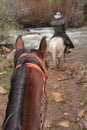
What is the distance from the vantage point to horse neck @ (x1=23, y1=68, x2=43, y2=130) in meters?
1.75

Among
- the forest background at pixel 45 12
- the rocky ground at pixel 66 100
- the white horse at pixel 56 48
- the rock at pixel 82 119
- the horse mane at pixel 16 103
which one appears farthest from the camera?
the forest background at pixel 45 12

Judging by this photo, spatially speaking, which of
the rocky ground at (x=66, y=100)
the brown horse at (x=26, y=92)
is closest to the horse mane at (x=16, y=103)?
the brown horse at (x=26, y=92)

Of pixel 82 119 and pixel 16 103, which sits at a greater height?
pixel 16 103

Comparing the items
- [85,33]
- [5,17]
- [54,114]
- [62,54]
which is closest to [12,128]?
[54,114]

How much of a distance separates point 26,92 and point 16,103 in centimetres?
13

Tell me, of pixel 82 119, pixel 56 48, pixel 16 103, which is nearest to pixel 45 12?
pixel 56 48

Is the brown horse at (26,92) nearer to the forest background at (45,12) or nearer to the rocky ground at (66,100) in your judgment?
the rocky ground at (66,100)

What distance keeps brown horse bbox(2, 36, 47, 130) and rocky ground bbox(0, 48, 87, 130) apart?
1.69 meters

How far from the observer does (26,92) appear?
1.82 meters

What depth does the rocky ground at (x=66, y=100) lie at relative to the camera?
488cm

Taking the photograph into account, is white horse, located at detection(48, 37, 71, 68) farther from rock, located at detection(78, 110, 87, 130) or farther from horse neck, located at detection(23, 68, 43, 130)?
horse neck, located at detection(23, 68, 43, 130)

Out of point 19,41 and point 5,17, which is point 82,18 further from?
point 19,41

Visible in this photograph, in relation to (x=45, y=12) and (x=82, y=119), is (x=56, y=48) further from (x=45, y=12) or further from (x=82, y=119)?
(x=45, y=12)

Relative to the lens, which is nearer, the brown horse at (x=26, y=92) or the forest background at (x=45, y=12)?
the brown horse at (x=26, y=92)
